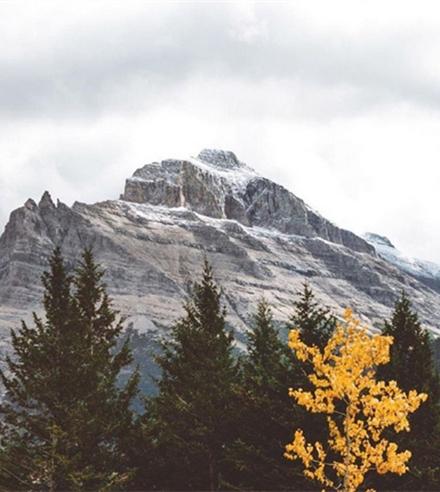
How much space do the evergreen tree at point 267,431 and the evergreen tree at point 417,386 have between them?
384 centimetres

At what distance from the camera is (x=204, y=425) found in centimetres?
3158

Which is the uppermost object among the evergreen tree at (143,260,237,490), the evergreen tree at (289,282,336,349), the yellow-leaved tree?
the evergreen tree at (289,282,336,349)

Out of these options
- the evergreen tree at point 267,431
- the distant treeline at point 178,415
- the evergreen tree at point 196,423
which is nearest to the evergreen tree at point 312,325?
the distant treeline at point 178,415

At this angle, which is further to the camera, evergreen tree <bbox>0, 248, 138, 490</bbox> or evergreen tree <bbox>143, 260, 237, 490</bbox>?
evergreen tree <bbox>143, 260, 237, 490</bbox>

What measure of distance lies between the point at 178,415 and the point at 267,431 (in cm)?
464

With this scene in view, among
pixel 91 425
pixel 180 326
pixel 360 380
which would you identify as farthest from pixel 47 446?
pixel 360 380

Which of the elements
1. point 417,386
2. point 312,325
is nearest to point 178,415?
point 312,325

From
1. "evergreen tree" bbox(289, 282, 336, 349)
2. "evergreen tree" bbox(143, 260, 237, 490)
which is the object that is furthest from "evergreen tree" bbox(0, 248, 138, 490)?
"evergreen tree" bbox(289, 282, 336, 349)

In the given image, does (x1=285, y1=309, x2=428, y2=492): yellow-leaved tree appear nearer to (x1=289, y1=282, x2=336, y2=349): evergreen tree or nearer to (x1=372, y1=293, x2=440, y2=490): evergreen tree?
(x1=372, y1=293, x2=440, y2=490): evergreen tree

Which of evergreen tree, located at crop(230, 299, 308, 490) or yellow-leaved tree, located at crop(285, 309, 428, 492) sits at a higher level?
yellow-leaved tree, located at crop(285, 309, 428, 492)

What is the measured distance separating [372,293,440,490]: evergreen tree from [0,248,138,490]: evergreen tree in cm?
1068

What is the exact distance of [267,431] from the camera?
97.1ft

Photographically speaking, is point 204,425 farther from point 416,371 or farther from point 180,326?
point 416,371

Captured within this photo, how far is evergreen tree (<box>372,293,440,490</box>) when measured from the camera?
1087 inches
